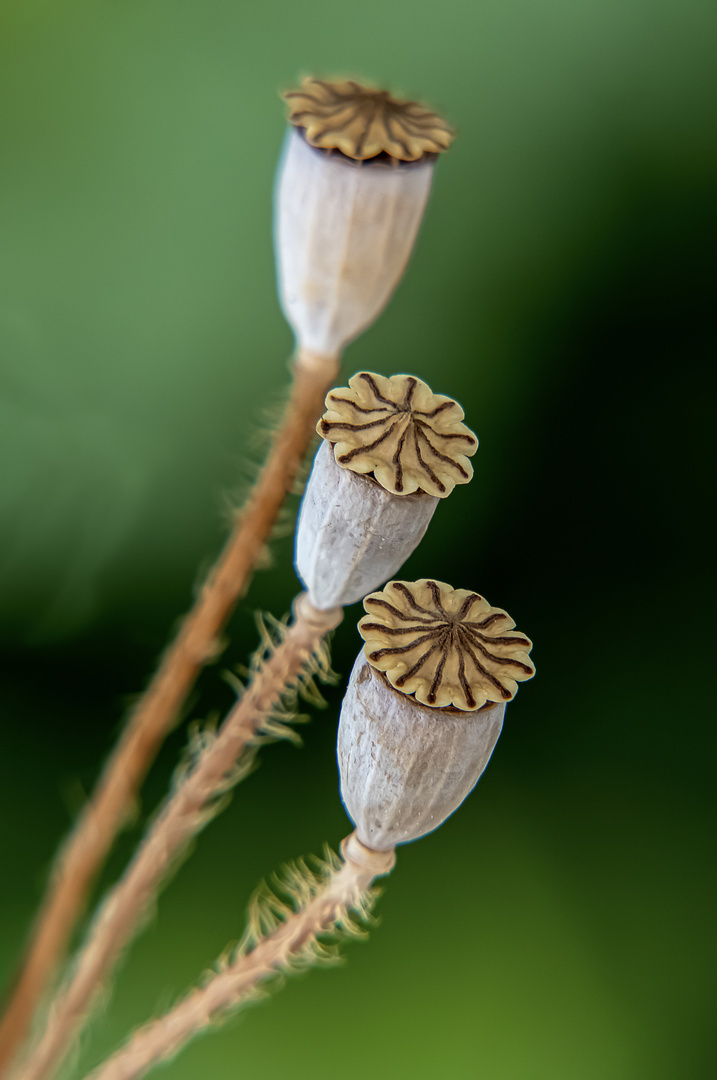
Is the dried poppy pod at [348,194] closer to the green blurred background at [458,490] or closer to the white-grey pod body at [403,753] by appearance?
the white-grey pod body at [403,753]

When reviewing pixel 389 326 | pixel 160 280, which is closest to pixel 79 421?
pixel 160 280

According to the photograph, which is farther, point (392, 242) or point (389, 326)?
point (389, 326)

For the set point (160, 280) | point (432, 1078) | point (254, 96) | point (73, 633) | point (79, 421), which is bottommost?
point (432, 1078)

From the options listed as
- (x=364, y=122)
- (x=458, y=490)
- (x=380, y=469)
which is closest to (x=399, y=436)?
(x=380, y=469)

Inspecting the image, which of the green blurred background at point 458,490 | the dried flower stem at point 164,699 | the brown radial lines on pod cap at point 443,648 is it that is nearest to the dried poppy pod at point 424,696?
the brown radial lines on pod cap at point 443,648

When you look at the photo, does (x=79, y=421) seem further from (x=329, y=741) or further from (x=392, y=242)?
(x=392, y=242)

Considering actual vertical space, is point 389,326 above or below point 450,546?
above
